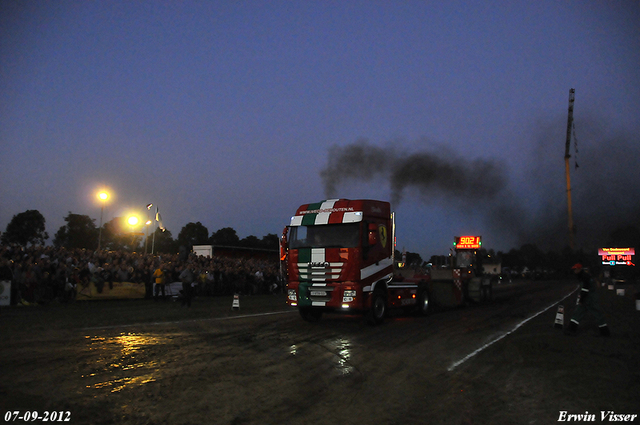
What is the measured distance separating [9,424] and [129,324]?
824 centimetres

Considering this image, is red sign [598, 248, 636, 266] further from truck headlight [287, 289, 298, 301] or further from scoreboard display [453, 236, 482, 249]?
truck headlight [287, 289, 298, 301]

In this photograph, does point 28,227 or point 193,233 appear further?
point 193,233

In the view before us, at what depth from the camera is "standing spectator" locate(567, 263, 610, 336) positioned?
10609 mm

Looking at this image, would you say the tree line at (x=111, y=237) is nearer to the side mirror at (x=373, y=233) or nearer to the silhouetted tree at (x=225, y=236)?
the silhouetted tree at (x=225, y=236)

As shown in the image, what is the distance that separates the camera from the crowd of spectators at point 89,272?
57.9ft

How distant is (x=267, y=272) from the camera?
3178cm

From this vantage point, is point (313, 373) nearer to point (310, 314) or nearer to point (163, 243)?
point (310, 314)

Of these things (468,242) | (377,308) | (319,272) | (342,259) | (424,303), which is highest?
Answer: (468,242)

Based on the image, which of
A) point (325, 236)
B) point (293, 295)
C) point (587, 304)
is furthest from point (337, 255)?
point (587, 304)

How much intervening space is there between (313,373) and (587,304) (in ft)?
23.6

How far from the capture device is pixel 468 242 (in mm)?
23000

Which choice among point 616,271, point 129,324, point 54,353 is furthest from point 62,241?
point 616,271

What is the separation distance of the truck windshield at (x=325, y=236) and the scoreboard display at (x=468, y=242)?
39.9 ft

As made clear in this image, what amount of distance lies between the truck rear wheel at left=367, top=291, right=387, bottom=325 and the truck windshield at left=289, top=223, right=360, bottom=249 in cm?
184
